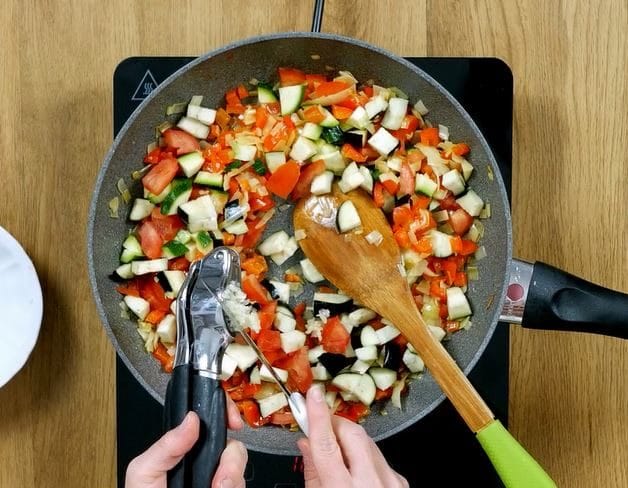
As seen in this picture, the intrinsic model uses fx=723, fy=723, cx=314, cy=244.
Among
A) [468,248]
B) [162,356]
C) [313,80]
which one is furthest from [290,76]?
[162,356]

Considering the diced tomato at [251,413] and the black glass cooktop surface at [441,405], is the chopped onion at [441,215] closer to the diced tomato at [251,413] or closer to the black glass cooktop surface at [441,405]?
the black glass cooktop surface at [441,405]

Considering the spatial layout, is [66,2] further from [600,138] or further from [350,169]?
[600,138]

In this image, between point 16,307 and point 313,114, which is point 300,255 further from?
point 16,307

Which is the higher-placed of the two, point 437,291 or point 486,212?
point 486,212

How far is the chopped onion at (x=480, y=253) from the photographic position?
1.34 meters

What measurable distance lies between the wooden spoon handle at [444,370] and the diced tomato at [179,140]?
1.58 feet

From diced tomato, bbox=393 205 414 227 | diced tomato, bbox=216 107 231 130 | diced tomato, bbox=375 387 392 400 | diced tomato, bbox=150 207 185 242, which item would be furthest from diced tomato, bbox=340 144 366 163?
diced tomato, bbox=375 387 392 400

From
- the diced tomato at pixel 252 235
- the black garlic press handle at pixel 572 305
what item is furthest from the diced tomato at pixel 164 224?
the black garlic press handle at pixel 572 305

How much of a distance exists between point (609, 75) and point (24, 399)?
4.40ft

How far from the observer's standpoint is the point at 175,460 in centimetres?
97

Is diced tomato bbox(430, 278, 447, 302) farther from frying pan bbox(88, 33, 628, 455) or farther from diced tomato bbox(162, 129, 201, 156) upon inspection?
diced tomato bbox(162, 129, 201, 156)

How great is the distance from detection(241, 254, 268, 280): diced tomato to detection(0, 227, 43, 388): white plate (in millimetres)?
393

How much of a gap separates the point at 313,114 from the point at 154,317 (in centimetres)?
48

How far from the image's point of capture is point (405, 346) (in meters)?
1.39
